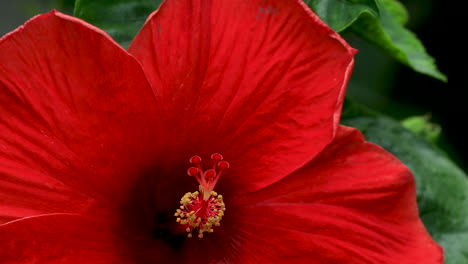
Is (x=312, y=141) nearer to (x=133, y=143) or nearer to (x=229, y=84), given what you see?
(x=229, y=84)

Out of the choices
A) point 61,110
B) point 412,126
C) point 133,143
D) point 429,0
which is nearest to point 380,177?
point 133,143

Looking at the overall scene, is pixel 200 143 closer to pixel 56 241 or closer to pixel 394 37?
pixel 56 241

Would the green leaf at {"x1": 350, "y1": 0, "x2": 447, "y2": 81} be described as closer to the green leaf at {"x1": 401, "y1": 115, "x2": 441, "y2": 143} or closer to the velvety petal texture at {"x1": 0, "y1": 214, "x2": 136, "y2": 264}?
the green leaf at {"x1": 401, "y1": 115, "x2": 441, "y2": 143}

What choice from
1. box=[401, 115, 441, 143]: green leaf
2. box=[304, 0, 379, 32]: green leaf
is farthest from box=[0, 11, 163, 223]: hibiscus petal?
box=[401, 115, 441, 143]: green leaf

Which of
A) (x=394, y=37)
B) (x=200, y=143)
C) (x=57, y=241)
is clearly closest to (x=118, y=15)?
(x=200, y=143)

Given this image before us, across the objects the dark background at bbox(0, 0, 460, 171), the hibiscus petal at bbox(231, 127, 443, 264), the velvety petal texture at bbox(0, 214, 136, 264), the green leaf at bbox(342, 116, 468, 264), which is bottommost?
the dark background at bbox(0, 0, 460, 171)
